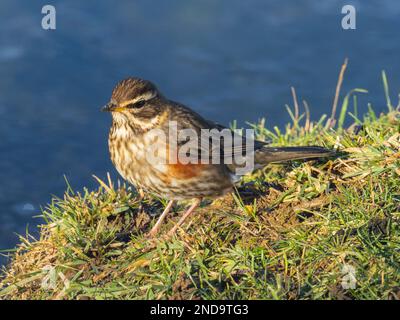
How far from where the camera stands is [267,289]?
643 centimetres

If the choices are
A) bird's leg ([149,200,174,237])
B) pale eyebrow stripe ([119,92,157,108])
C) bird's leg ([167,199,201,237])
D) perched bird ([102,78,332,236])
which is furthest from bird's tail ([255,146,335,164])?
pale eyebrow stripe ([119,92,157,108])

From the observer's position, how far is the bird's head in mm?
7684

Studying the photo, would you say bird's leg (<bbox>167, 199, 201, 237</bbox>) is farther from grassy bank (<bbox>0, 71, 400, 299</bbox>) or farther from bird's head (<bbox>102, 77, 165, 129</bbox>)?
bird's head (<bbox>102, 77, 165, 129</bbox>)

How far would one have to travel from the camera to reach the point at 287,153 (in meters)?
8.30

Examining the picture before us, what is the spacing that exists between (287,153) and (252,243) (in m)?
1.48

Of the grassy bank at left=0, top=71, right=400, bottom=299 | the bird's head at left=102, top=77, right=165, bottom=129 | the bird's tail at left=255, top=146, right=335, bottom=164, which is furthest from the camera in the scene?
the bird's tail at left=255, top=146, right=335, bottom=164

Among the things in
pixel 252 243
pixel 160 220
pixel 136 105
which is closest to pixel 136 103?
pixel 136 105

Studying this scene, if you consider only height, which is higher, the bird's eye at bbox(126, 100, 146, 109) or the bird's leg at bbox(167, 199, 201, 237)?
the bird's eye at bbox(126, 100, 146, 109)

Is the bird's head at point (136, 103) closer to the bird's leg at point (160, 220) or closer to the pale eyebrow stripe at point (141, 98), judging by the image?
the pale eyebrow stripe at point (141, 98)

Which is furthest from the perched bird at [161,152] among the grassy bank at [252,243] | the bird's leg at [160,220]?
the grassy bank at [252,243]

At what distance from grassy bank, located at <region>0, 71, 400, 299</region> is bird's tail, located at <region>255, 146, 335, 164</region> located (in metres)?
0.14

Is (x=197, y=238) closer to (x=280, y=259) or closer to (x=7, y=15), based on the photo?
(x=280, y=259)

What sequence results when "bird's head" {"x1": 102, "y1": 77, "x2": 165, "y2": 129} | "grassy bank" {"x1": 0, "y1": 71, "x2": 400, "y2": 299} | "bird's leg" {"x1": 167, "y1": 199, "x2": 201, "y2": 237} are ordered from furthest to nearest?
"bird's head" {"x1": 102, "y1": 77, "x2": 165, "y2": 129}
"bird's leg" {"x1": 167, "y1": 199, "x2": 201, "y2": 237}
"grassy bank" {"x1": 0, "y1": 71, "x2": 400, "y2": 299}

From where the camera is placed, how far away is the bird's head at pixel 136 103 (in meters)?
7.68
